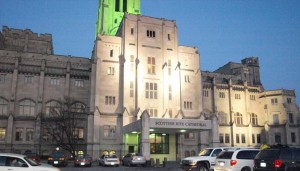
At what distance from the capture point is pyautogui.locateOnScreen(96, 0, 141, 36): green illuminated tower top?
67.1 metres

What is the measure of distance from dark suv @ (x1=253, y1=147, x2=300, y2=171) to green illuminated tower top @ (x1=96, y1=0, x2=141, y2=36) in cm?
5483

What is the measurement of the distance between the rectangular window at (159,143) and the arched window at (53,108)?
1613 centimetres

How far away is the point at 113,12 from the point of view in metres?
68.1

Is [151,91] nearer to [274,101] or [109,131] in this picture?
[109,131]

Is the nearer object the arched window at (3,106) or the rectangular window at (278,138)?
the arched window at (3,106)

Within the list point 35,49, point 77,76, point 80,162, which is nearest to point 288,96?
point 77,76

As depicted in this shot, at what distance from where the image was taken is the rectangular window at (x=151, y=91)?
163 feet

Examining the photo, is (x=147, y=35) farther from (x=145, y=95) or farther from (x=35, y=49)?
(x=35, y=49)

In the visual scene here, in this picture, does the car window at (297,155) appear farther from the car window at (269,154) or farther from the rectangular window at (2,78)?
the rectangular window at (2,78)

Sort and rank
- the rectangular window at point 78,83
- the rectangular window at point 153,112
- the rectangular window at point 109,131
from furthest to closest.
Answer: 1. the rectangular window at point 78,83
2. the rectangular window at point 153,112
3. the rectangular window at point 109,131

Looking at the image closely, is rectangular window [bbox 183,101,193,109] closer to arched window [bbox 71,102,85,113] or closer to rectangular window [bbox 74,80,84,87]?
arched window [bbox 71,102,85,113]

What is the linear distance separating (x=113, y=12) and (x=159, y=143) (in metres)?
34.9

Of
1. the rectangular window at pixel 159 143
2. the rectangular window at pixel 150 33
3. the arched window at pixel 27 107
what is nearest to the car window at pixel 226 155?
the rectangular window at pixel 159 143

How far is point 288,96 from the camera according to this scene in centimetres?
6319
